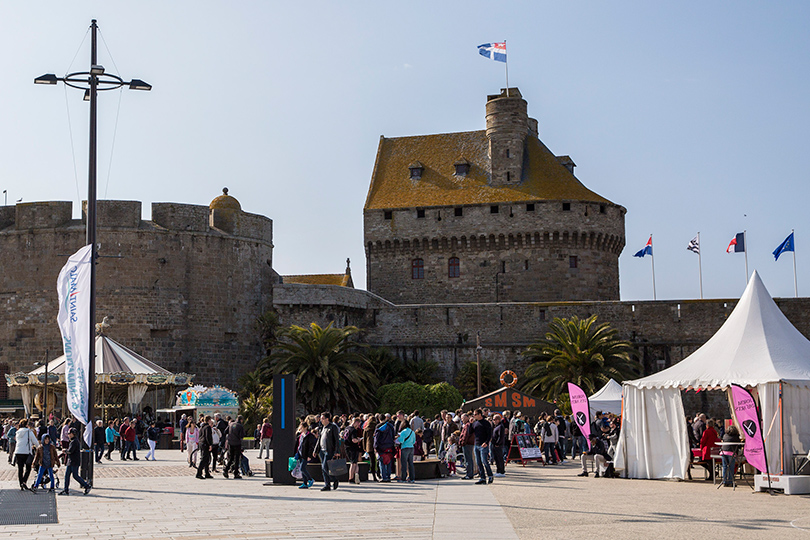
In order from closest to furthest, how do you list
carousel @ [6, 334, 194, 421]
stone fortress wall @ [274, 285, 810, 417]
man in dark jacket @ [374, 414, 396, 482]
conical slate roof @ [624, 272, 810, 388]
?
conical slate roof @ [624, 272, 810, 388], man in dark jacket @ [374, 414, 396, 482], carousel @ [6, 334, 194, 421], stone fortress wall @ [274, 285, 810, 417]

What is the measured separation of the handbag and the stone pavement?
0.32 metres

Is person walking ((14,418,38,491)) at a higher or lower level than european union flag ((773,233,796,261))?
lower

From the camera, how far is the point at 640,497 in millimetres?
15195

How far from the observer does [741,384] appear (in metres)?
17.3

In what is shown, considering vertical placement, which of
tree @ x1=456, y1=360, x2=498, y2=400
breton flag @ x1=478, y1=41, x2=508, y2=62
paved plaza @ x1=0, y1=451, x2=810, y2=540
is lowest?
paved plaza @ x1=0, y1=451, x2=810, y2=540

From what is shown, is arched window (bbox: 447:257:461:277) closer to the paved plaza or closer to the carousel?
the carousel

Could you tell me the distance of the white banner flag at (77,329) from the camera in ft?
55.6

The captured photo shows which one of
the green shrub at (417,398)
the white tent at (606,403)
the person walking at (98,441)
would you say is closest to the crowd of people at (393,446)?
the person walking at (98,441)

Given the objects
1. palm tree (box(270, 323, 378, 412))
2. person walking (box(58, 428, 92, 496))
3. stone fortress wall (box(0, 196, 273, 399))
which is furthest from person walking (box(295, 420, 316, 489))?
stone fortress wall (box(0, 196, 273, 399))

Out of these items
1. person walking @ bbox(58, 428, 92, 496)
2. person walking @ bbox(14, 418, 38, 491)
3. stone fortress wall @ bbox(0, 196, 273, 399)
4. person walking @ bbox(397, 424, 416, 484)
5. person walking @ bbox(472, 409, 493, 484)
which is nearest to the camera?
person walking @ bbox(58, 428, 92, 496)

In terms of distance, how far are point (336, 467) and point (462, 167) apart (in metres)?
37.0

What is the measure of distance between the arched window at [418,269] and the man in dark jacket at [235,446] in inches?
1252

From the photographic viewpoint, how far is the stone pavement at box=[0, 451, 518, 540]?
438 inches

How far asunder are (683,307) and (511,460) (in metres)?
20.0
